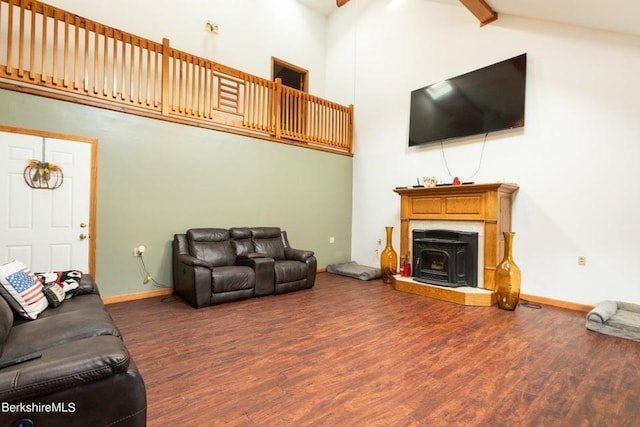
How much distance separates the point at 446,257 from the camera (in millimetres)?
4430

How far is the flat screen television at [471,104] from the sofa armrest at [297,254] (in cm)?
270

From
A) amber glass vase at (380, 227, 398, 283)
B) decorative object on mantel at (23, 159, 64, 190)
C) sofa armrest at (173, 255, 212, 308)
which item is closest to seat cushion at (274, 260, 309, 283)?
sofa armrest at (173, 255, 212, 308)

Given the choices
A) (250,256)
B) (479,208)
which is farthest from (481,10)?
(250,256)

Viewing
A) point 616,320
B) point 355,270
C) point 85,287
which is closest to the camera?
point 85,287

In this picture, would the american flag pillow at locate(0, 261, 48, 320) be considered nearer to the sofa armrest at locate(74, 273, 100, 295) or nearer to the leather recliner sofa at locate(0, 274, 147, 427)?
the sofa armrest at locate(74, 273, 100, 295)

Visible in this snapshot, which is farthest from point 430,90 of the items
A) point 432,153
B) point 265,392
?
point 265,392

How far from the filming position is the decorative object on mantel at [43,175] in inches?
134

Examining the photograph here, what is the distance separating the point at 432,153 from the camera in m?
5.24

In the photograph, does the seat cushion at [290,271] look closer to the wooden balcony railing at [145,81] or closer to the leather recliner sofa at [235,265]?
the leather recliner sofa at [235,265]

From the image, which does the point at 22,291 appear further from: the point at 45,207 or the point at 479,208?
the point at 479,208

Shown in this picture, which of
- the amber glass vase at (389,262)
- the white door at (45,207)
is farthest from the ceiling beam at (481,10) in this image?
the white door at (45,207)

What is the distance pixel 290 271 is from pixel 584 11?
182 inches

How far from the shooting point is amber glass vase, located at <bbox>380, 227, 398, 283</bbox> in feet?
16.8

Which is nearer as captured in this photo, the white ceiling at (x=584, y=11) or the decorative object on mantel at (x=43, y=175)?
the white ceiling at (x=584, y=11)
